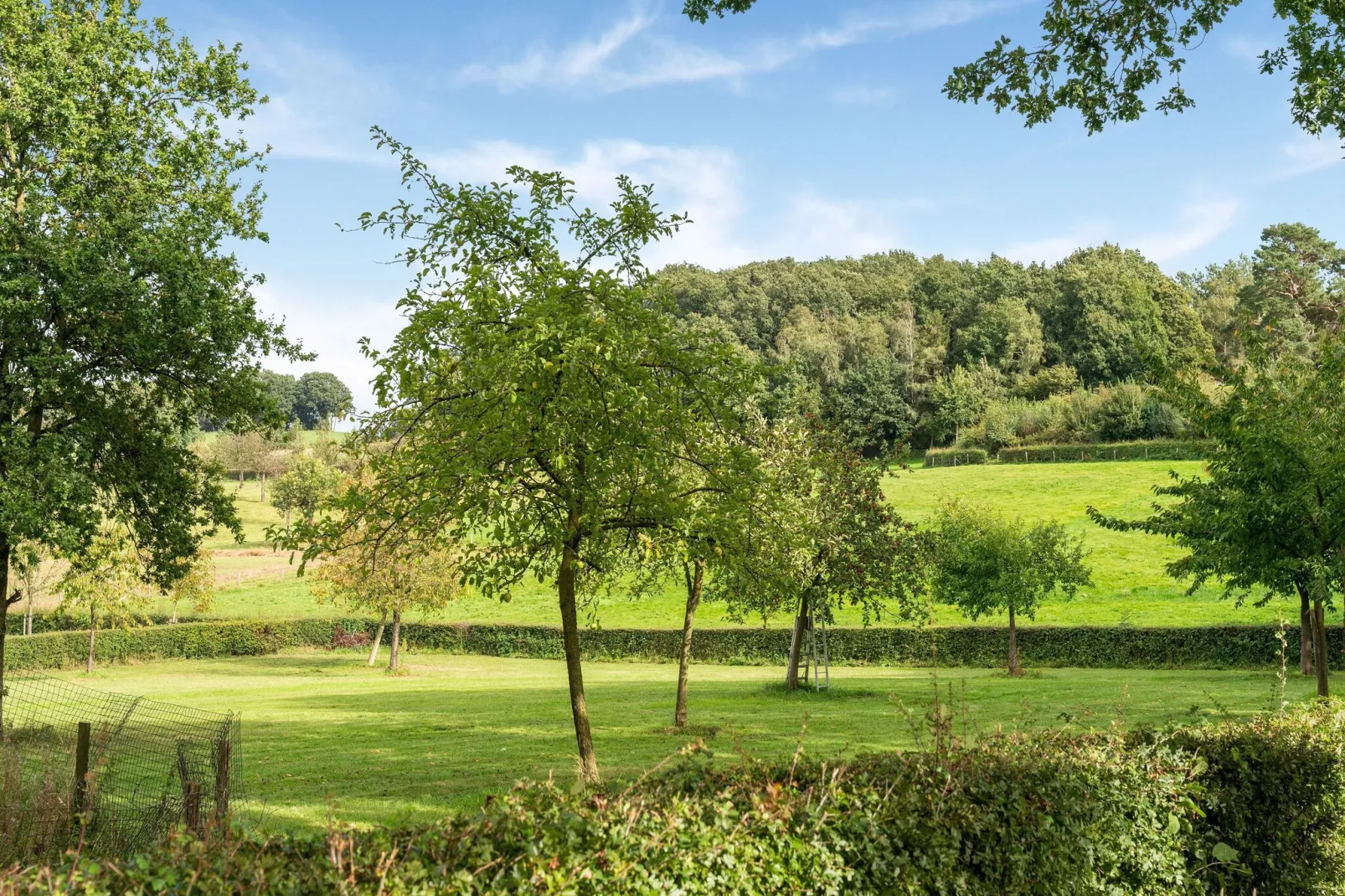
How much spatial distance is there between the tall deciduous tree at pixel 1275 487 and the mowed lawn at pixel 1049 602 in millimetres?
13487

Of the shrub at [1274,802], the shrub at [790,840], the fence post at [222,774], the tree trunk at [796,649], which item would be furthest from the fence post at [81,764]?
the tree trunk at [796,649]

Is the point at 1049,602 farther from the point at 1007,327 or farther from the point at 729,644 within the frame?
the point at 1007,327

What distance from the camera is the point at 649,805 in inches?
204

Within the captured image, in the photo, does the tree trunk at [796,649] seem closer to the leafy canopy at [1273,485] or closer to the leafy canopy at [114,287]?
the leafy canopy at [1273,485]

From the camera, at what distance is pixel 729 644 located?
136 ft

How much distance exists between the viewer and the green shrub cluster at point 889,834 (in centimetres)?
438

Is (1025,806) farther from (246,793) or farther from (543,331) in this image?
(246,793)

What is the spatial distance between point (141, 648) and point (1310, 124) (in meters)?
46.8

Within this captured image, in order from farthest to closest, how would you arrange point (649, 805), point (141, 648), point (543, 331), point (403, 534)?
1. point (141, 648)
2. point (403, 534)
3. point (543, 331)
4. point (649, 805)

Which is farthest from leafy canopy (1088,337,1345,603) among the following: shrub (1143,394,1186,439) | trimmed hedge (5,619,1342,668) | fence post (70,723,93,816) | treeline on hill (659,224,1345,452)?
shrub (1143,394,1186,439)

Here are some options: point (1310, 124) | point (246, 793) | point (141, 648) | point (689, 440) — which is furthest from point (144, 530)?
point (141, 648)

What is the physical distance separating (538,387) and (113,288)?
10330 millimetres

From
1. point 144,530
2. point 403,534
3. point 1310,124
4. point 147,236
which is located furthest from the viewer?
point 144,530

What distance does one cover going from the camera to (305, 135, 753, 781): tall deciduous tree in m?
10.8
